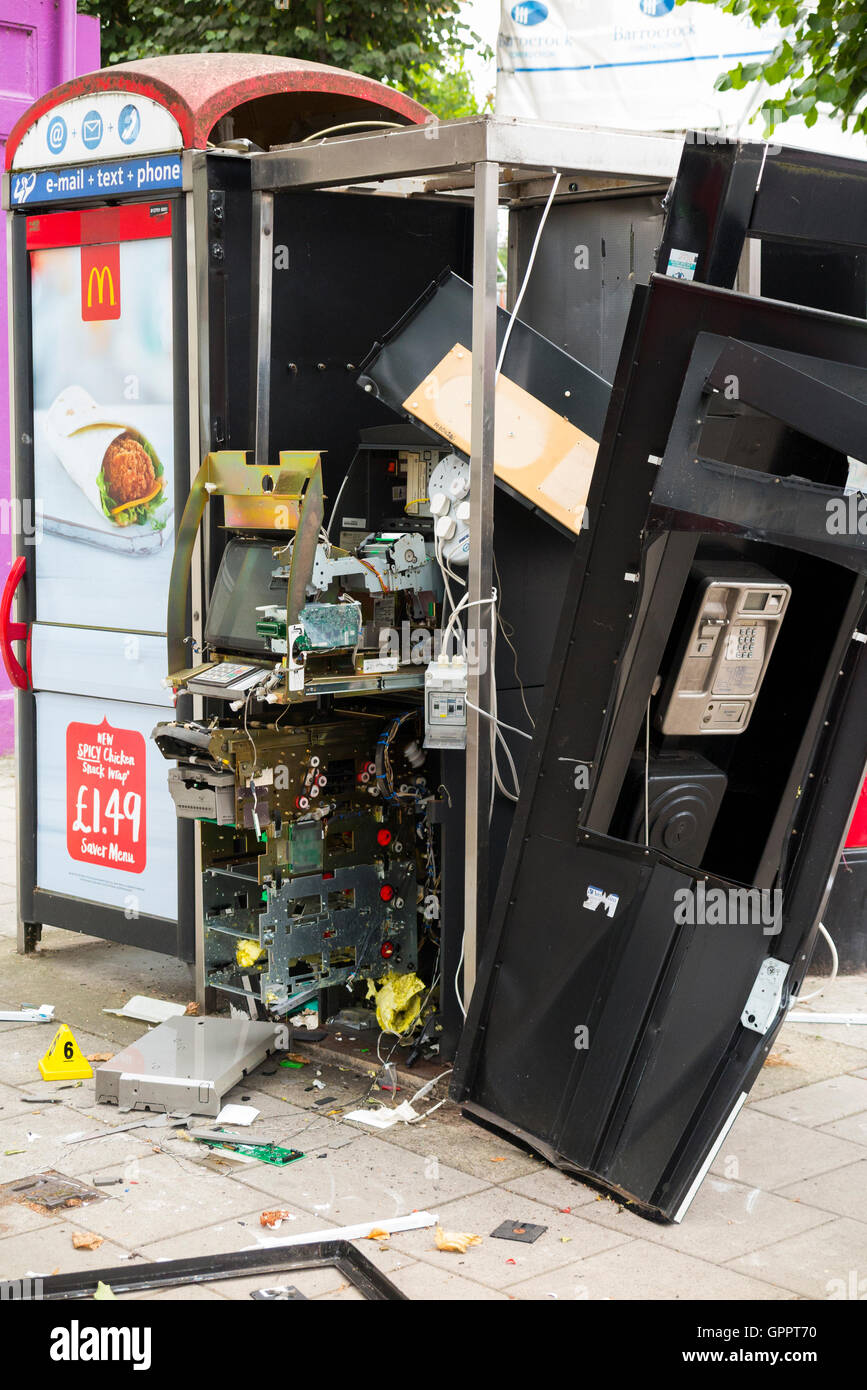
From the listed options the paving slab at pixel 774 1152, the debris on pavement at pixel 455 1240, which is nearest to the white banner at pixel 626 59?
the paving slab at pixel 774 1152

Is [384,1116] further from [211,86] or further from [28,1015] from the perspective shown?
[211,86]

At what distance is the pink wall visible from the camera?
10.4 m

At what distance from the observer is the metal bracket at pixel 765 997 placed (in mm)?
4348

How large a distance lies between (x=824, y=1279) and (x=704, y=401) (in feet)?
7.25

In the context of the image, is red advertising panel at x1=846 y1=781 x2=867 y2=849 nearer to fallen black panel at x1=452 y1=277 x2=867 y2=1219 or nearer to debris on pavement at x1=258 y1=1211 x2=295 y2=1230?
fallen black panel at x1=452 y1=277 x2=867 y2=1219

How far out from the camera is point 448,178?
5816 millimetres

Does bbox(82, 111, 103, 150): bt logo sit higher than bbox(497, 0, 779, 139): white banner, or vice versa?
bbox(497, 0, 779, 139): white banner

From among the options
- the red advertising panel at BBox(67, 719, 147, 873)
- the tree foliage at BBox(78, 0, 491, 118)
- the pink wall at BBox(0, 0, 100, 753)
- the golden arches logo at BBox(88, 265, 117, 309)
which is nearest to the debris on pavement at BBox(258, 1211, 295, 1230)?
the red advertising panel at BBox(67, 719, 147, 873)

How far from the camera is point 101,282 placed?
5906mm

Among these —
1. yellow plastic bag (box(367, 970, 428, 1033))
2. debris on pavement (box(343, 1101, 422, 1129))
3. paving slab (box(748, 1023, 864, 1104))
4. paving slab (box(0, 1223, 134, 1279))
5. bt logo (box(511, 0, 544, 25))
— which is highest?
bt logo (box(511, 0, 544, 25))

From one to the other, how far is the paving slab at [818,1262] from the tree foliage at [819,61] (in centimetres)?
417

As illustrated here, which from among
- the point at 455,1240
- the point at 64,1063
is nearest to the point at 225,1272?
the point at 455,1240

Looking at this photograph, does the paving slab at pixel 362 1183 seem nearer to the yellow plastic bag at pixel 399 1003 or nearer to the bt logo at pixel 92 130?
the yellow plastic bag at pixel 399 1003

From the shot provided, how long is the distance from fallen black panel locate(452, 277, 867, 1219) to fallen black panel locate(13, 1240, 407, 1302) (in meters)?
0.85
